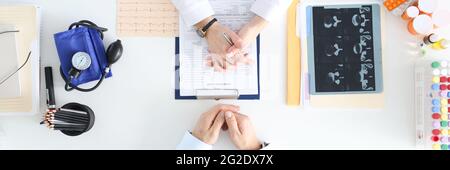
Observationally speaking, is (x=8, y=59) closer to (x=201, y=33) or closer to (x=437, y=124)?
(x=201, y=33)

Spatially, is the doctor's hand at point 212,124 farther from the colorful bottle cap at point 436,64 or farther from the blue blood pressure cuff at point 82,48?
the colorful bottle cap at point 436,64

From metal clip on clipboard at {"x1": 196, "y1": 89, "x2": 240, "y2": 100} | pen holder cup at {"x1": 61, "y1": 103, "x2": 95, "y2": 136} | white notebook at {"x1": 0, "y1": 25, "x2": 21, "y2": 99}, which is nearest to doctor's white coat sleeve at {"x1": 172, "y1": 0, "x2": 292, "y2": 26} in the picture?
metal clip on clipboard at {"x1": 196, "y1": 89, "x2": 240, "y2": 100}

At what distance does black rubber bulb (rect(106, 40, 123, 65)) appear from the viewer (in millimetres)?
1172

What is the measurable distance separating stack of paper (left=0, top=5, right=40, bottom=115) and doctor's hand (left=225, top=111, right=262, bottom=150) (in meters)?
0.54

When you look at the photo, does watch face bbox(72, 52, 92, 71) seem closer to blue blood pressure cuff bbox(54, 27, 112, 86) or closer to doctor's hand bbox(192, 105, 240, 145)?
blue blood pressure cuff bbox(54, 27, 112, 86)

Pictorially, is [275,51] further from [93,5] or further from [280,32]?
[93,5]

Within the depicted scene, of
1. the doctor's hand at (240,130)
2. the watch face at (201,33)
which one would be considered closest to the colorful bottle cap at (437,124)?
the doctor's hand at (240,130)

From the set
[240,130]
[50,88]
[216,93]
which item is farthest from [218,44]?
[50,88]

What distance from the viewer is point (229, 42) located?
1.18 m

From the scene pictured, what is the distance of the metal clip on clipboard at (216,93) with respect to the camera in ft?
3.91

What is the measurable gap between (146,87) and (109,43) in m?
0.16

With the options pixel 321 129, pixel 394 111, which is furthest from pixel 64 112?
pixel 394 111
